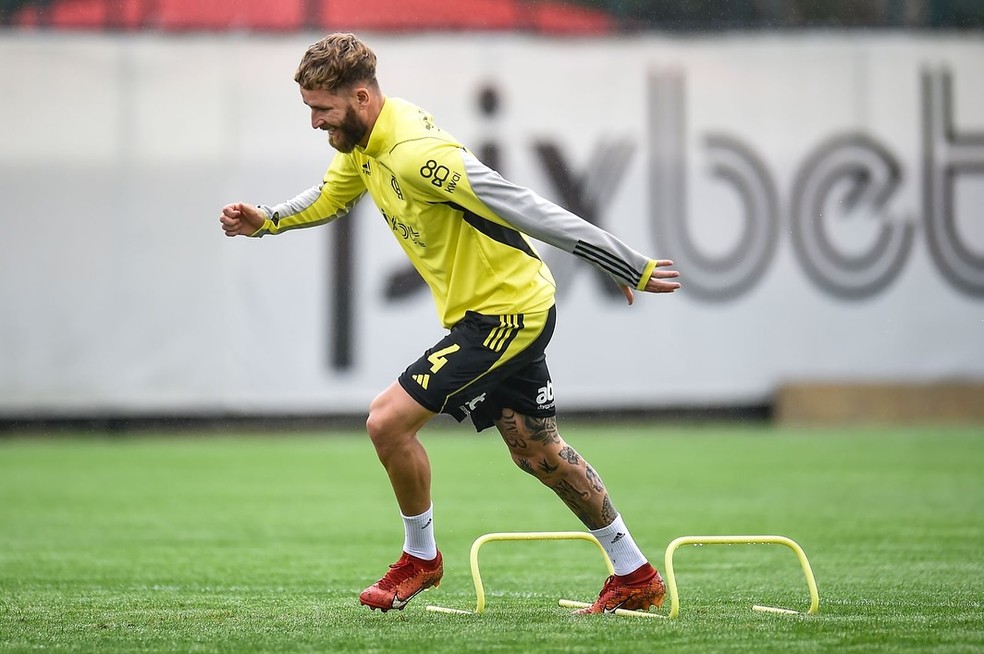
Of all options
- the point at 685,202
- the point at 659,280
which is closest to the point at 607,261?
the point at 659,280

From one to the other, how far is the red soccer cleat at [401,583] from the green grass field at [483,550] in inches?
4.9

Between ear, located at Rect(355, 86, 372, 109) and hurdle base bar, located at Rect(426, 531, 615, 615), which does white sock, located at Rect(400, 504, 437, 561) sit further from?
ear, located at Rect(355, 86, 372, 109)

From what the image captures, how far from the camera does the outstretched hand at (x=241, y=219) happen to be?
628cm

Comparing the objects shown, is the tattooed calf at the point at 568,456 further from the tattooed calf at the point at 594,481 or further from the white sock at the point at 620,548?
the white sock at the point at 620,548

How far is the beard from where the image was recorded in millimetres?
5738

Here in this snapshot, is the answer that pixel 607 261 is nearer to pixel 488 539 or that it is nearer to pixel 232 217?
pixel 488 539

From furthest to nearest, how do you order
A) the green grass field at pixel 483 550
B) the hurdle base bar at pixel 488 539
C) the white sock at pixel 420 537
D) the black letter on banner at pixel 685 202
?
1. the black letter on banner at pixel 685 202
2. the white sock at pixel 420 537
3. the hurdle base bar at pixel 488 539
4. the green grass field at pixel 483 550

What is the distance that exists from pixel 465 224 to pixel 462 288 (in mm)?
270

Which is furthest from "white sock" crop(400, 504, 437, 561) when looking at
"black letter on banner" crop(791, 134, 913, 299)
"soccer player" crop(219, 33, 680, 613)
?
"black letter on banner" crop(791, 134, 913, 299)

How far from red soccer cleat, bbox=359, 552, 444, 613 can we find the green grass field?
4.9 inches

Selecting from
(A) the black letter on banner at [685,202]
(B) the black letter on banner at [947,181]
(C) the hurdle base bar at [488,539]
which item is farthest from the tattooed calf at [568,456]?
(B) the black letter on banner at [947,181]

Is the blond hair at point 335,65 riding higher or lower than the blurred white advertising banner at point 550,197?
higher

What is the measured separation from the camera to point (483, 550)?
8.87 m

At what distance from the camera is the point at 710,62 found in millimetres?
19031
